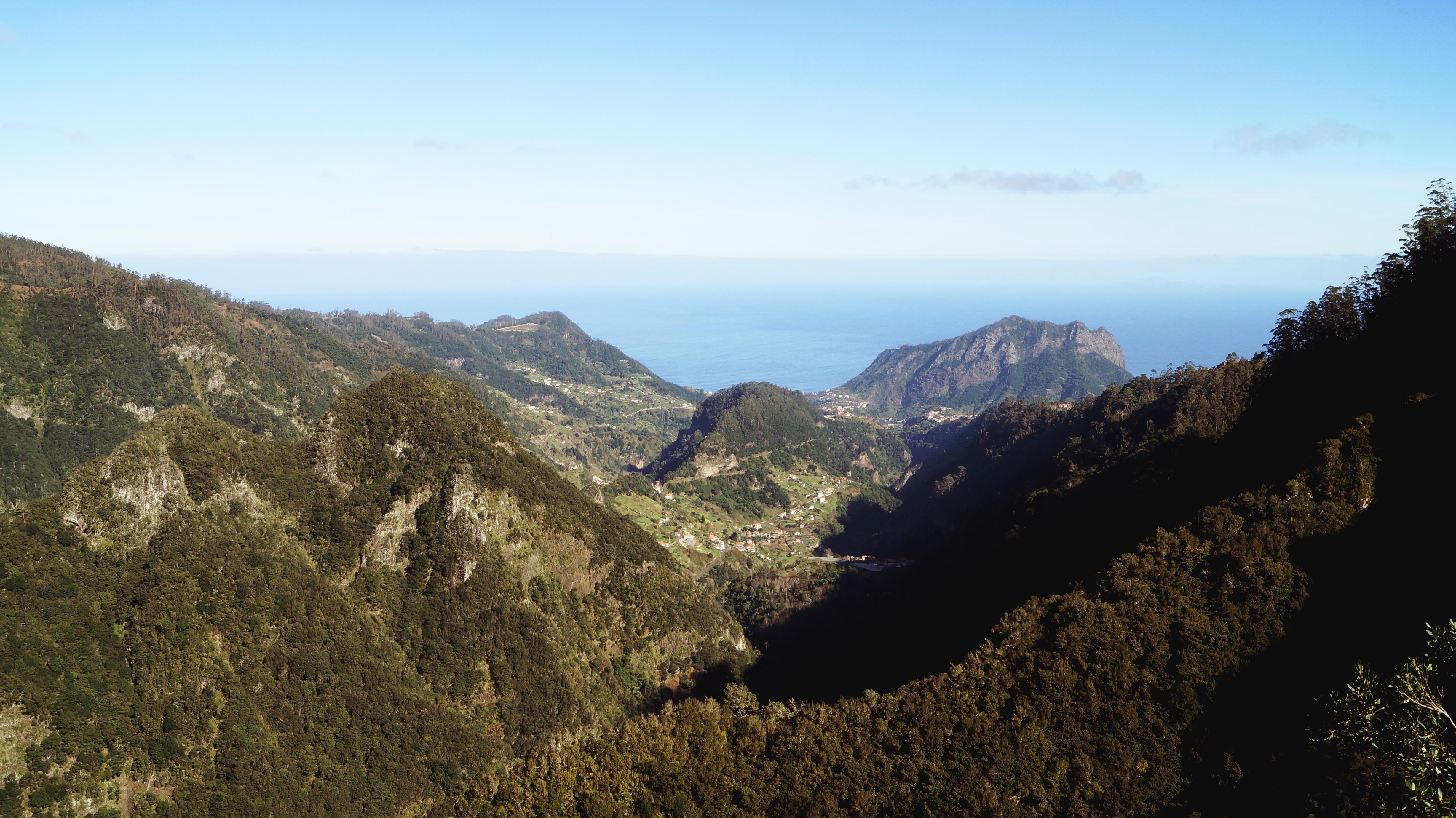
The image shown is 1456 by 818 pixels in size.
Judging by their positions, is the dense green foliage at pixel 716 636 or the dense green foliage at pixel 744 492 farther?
the dense green foliage at pixel 744 492

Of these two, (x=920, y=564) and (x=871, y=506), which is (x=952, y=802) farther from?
(x=871, y=506)

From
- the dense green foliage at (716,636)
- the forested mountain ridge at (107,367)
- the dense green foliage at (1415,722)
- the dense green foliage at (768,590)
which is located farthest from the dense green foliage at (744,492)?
the dense green foliage at (1415,722)

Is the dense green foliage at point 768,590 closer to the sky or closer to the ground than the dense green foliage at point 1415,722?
closer to the ground

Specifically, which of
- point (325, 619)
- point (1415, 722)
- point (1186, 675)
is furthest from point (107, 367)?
point (1415, 722)

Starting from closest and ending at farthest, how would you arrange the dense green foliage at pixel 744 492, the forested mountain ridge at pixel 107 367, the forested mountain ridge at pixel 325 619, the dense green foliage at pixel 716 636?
the dense green foliage at pixel 716 636 < the forested mountain ridge at pixel 325 619 < the forested mountain ridge at pixel 107 367 < the dense green foliage at pixel 744 492

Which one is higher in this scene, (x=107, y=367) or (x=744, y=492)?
(x=107, y=367)

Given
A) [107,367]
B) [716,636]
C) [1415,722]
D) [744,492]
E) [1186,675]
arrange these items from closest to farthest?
[1415,722]
[1186,675]
[716,636]
[107,367]
[744,492]

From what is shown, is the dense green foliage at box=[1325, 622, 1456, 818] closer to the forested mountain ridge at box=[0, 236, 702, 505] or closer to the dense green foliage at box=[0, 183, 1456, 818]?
the dense green foliage at box=[0, 183, 1456, 818]

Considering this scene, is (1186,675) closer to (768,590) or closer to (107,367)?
(768,590)

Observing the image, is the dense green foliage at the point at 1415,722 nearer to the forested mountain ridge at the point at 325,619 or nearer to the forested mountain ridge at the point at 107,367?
the forested mountain ridge at the point at 325,619

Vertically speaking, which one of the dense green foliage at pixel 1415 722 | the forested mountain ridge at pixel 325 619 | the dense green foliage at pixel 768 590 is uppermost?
the dense green foliage at pixel 1415 722
